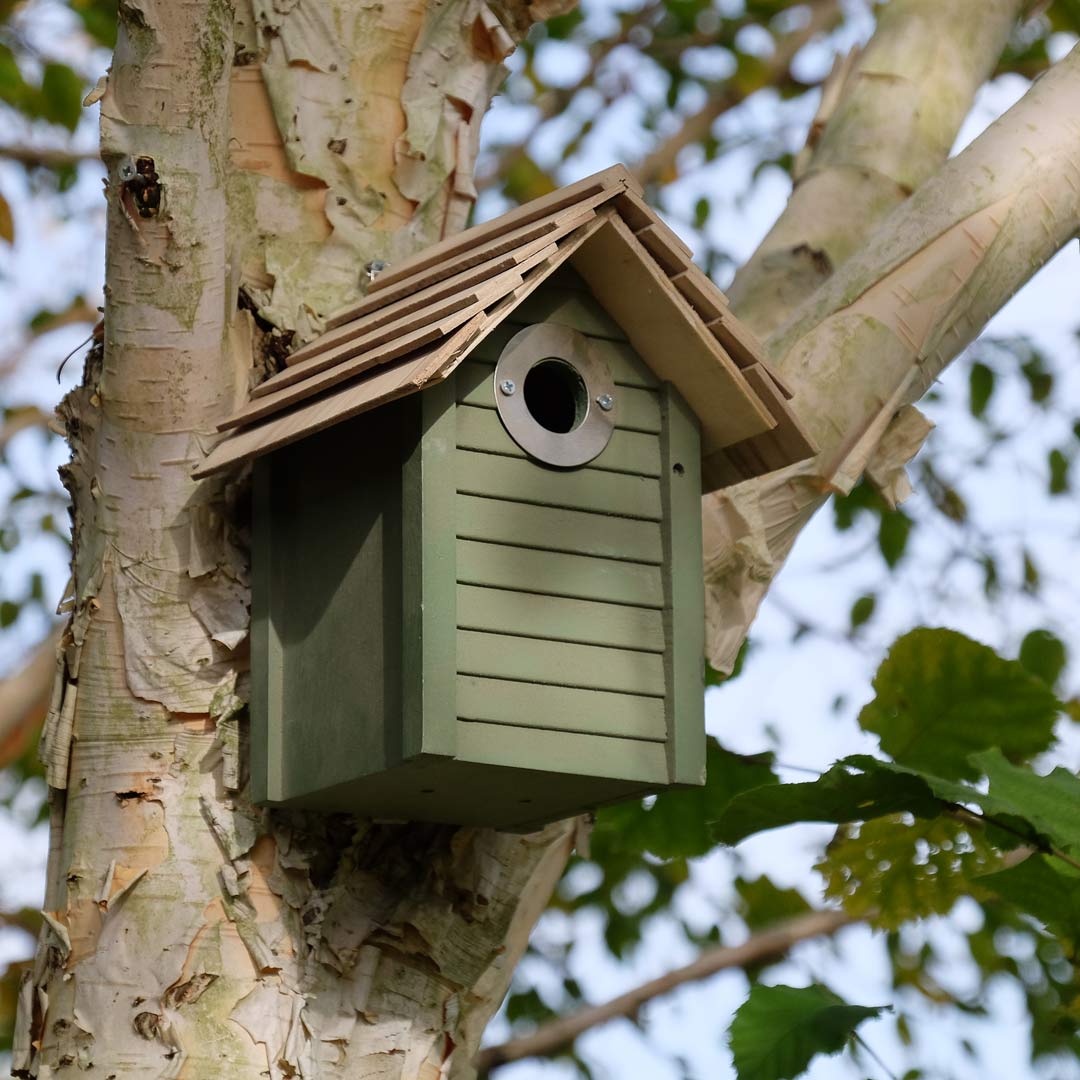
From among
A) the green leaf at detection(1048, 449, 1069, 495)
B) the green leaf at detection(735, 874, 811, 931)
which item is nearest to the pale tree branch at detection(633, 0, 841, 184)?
the green leaf at detection(1048, 449, 1069, 495)

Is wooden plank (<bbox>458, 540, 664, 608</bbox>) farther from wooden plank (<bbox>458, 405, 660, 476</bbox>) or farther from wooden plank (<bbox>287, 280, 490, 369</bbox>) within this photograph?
wooden plank (<bbox>287, 280, 490, 369</bbox>)

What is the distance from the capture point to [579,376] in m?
2.07

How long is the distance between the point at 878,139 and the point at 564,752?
1.41m

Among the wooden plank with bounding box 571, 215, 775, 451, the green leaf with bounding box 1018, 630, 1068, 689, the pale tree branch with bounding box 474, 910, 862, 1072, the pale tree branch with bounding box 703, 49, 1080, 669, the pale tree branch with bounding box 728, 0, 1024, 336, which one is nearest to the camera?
the wooden plank with bounding box 571, 215, 775, 451

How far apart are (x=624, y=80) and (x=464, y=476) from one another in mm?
4003

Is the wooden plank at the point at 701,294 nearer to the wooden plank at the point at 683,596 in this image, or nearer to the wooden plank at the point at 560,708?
the wooden plank at the point at 683,596

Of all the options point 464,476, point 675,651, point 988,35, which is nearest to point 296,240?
point 464,476

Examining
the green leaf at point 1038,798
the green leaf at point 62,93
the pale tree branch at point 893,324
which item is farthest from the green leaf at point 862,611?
the green leaf at point 1038,798

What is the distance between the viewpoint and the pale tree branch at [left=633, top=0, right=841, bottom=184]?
5422 millimetres

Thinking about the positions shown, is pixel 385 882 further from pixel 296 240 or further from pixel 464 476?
pixel 296 240

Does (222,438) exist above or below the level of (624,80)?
below

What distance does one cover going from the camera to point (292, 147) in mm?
2266

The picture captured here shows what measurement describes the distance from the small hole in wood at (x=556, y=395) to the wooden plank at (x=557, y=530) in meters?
0.13

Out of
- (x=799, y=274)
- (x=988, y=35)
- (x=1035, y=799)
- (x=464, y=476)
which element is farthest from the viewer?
(x=988, y=35)
